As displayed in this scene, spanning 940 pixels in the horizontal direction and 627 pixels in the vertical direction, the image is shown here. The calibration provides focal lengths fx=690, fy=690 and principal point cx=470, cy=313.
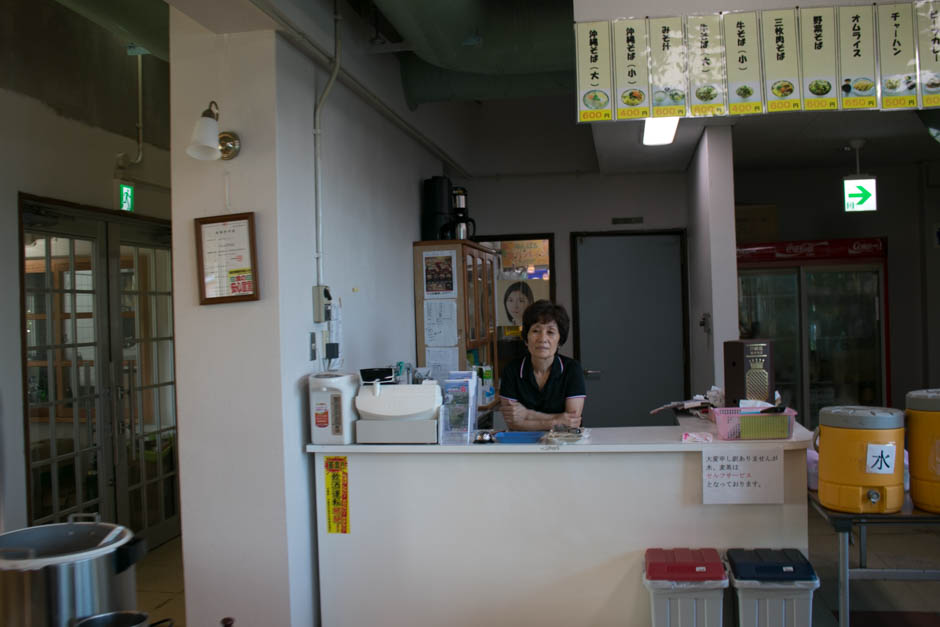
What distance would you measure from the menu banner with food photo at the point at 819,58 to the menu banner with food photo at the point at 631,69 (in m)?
0.63

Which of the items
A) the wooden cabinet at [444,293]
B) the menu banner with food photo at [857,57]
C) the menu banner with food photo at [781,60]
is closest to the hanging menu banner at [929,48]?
the menu banner with food photo at [857,57]

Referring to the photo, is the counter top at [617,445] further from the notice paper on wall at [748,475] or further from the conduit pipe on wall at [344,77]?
the conduit pipe on wall at [344,77]

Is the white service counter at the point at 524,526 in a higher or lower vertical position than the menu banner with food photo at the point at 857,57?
lower

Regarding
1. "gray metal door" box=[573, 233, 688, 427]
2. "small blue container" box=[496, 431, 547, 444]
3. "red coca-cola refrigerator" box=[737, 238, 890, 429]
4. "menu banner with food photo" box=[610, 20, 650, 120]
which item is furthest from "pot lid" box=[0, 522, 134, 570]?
"red coca-cola refrigerator" box=[737, 238, 890, 429]

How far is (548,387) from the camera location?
3.41m

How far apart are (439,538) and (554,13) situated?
2736 millimetres

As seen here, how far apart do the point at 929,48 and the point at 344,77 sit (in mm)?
2593

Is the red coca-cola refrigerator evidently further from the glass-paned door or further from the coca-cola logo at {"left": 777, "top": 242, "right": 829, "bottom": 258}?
the glass-paned door

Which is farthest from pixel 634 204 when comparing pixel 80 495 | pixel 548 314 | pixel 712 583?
pixel 80 495

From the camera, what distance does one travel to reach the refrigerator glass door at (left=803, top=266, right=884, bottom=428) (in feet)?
21.1

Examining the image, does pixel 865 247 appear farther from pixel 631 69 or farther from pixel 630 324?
pixel 631 69

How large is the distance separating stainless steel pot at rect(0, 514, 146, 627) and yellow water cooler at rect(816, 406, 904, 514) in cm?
223

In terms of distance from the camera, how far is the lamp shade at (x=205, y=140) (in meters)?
2.63

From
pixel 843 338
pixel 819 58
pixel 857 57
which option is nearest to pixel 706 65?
pixel 819 58
